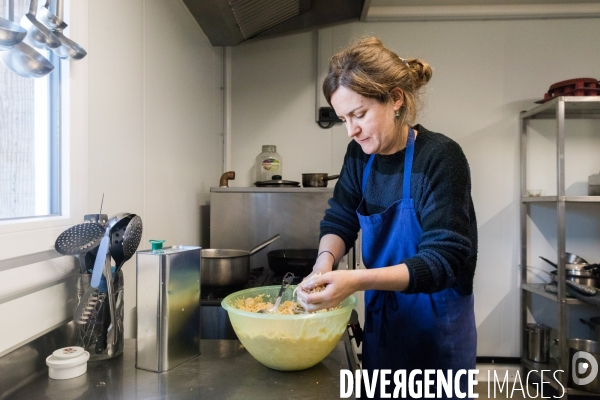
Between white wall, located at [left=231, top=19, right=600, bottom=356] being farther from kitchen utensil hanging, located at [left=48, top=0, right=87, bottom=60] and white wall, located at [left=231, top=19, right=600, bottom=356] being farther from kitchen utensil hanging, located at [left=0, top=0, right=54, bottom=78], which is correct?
kitchen utensil hanging, located at [left=0, top=0, right=54, bottom=78]

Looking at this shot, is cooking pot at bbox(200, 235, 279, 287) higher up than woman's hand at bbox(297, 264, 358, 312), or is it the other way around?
woman's hand at bbox(297, 264, 358, 312)

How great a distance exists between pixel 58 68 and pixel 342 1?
1461 millimetres

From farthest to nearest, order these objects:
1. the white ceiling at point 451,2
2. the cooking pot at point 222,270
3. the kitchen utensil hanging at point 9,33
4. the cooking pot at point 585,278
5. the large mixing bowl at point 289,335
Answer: the white ceiling at point 451,2
the cooking pot at point 585,278
the cooking pot at point 222,270
the large mixing bowl at point 289,335
the kitchen utensil hanging at point 9,33

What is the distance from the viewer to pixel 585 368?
85.2 inches

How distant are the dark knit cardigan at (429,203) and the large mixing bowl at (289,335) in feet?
0.71

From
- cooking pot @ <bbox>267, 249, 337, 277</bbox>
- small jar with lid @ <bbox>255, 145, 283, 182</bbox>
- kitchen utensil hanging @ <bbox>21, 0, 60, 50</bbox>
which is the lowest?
cooking pot @ <bbox>267, 249, 337, 277</bbox>

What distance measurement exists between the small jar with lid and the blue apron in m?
1.29

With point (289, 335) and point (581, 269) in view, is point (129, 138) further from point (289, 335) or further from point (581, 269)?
point (581, 269)

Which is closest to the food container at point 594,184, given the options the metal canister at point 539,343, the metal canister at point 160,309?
the metal canister at point 539,343

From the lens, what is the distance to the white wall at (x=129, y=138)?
0.86 m

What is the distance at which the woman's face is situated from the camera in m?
1.04

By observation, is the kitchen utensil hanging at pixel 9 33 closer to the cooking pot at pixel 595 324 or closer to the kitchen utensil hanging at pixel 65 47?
the kitchen utensil hanging at pixel 65 47

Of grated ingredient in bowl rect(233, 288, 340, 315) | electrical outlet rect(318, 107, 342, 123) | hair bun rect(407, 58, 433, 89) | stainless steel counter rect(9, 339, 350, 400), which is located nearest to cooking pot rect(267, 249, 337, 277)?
grated ingredient in bowl rect(233, 288, 340, 315)

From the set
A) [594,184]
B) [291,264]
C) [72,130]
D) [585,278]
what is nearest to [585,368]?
[585,278]
